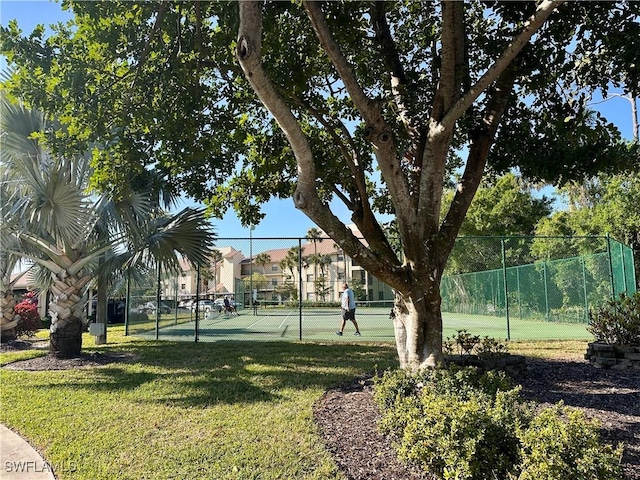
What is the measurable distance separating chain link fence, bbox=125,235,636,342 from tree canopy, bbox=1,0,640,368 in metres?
3.10

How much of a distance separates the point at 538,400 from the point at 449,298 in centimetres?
1898

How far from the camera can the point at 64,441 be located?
457 centimetres

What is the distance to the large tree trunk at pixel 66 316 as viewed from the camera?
9.22m

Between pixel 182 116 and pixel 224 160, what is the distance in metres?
1.53

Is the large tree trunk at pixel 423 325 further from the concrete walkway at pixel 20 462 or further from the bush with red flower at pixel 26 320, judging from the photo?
the bush with red flower at pixel 26 320

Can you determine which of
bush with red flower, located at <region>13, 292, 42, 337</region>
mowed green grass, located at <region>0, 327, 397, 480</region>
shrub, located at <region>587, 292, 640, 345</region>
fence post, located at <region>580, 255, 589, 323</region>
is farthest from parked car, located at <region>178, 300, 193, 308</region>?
fence post, located at <region>580, 255, 589, 323</region>

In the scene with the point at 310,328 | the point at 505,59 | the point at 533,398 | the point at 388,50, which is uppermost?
the point at 388,50

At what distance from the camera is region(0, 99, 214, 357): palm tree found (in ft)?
26.8

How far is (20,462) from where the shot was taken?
13.4ft

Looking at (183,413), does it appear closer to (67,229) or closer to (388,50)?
(67,229)

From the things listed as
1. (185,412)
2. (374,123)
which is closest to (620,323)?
(374,123)

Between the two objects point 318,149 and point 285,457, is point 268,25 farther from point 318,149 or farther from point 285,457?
point 285,457

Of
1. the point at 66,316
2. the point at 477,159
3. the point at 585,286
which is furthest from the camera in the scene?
the point at 585,286

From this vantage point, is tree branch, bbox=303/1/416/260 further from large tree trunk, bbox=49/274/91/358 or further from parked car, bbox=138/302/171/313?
parked car, bbox=138/302/171/313
